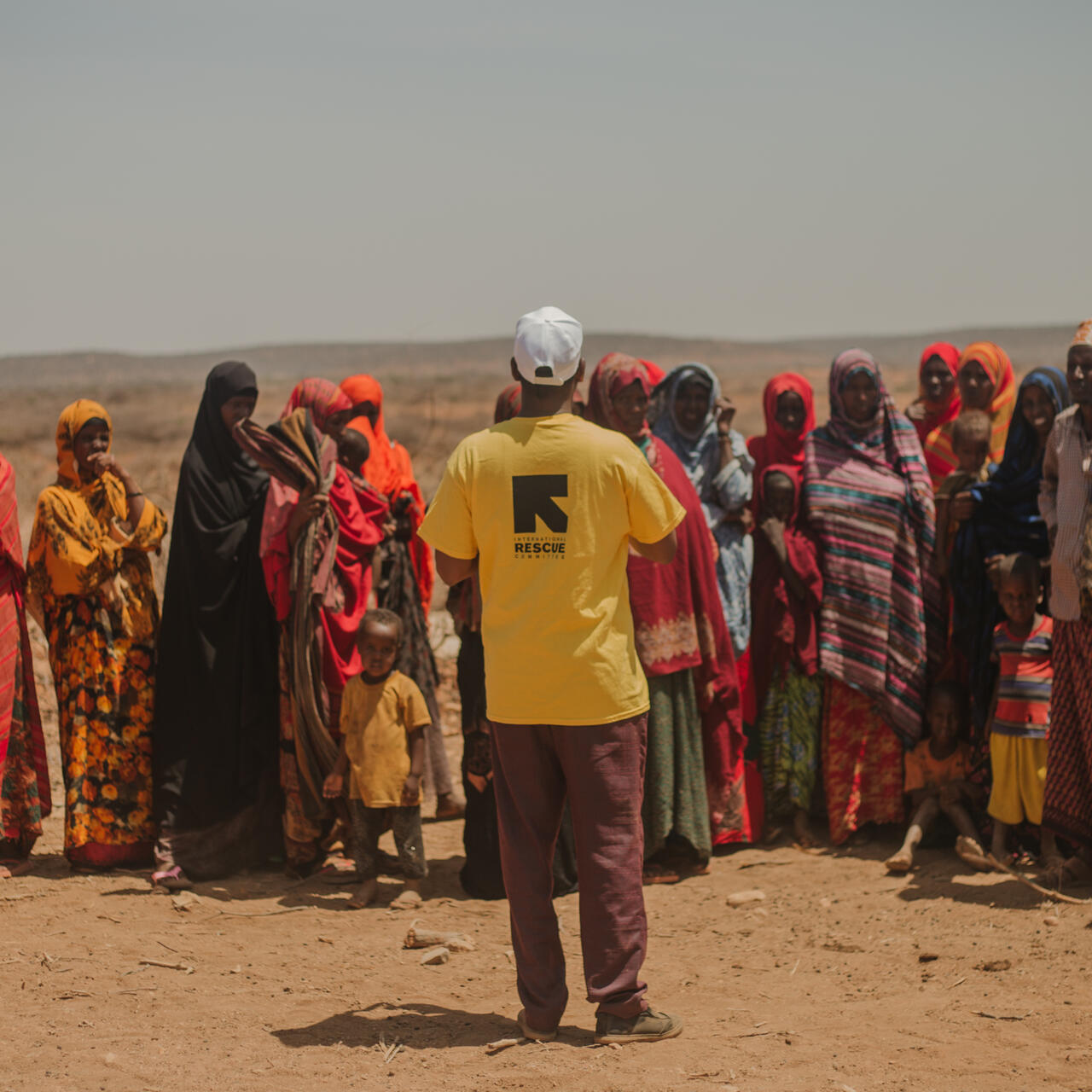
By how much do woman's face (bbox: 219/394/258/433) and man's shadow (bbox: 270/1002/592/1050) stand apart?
9.23 ft

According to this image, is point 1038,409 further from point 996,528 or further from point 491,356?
point 491,356

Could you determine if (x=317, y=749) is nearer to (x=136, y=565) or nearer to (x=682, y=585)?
(x=136, y=565)

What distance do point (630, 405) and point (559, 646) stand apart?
2315mm

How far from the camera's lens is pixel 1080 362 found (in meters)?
5.53

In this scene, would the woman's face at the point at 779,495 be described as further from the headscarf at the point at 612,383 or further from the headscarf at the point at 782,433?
the headscarf at the point at 612,383

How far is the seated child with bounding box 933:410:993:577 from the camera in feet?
21.6

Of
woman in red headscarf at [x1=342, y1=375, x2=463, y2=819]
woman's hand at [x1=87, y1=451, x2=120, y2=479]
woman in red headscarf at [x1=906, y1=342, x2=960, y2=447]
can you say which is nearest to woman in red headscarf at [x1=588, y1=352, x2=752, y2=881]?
woman in red headscarf at [x1=342, y1=375, x2=463, y2=819]

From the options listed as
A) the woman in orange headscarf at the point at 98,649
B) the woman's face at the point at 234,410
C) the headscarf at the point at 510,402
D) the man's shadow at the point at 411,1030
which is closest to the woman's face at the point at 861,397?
the headscarf at the point at 510,402

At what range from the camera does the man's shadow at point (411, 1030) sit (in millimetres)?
4371

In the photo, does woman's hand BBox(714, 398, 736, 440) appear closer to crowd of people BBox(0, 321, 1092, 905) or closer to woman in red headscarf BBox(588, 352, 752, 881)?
crowd of people BBox(0, 321, 1092, 905)

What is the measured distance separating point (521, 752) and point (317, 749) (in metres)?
2.31

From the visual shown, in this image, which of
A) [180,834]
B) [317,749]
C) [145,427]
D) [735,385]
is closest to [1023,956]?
[317,749]

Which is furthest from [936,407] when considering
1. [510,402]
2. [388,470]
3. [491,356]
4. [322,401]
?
[491,356]

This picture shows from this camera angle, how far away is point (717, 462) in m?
6.90
